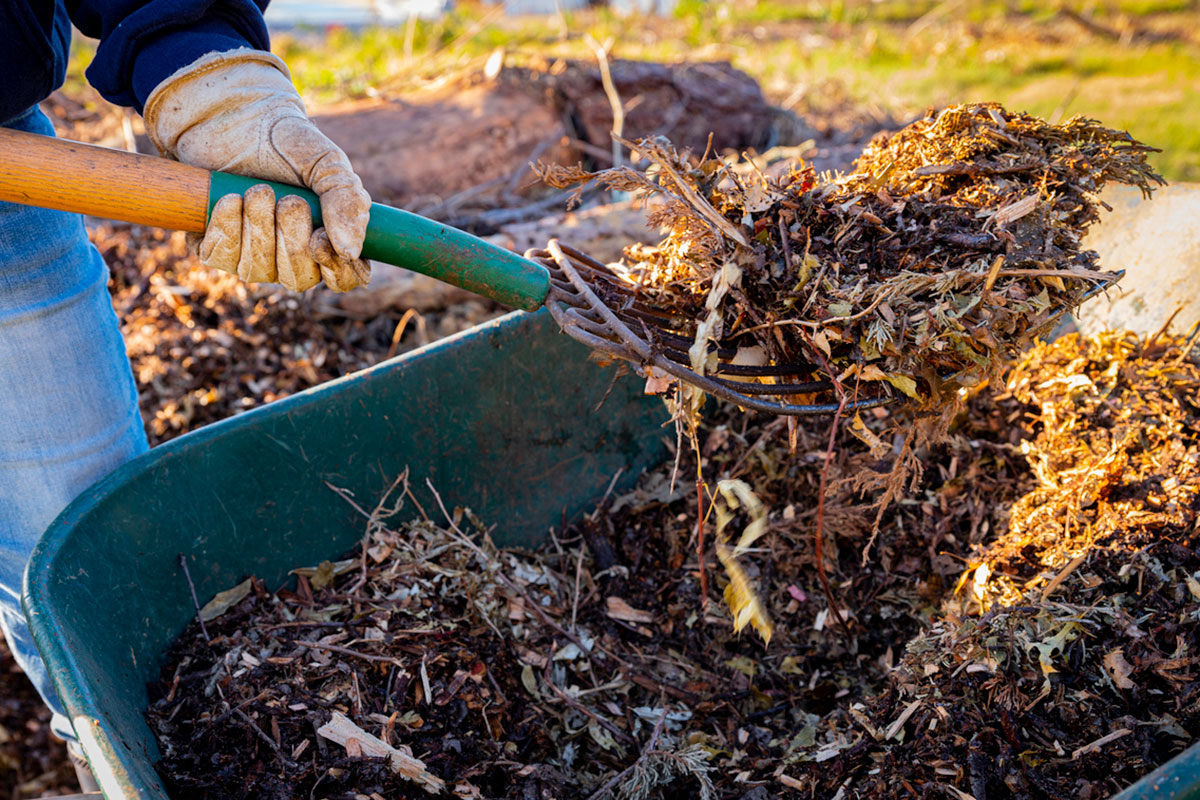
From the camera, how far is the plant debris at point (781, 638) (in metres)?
1.51

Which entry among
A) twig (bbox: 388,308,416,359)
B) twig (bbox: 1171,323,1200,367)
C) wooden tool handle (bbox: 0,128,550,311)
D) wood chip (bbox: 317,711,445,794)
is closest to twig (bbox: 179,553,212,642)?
wood chip (bbox: 317,711,445,794)

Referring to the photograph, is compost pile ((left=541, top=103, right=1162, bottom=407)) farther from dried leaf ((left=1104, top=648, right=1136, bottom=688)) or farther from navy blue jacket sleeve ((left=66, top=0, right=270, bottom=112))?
navy blue jacket sleeve ((left=66, top=0, right=270, bottom=112))

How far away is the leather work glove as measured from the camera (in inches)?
58.4

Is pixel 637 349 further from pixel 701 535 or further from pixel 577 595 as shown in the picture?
pixel 577 595

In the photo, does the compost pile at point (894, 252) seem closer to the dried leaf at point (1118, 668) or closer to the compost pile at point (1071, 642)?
the compost pile at point (1071, 642)

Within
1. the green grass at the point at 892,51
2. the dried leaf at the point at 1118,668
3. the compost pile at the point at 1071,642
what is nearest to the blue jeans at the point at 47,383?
the compost pile at the point at 1071,642

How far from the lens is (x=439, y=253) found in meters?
1.57

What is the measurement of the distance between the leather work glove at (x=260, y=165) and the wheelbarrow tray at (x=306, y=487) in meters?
0.44

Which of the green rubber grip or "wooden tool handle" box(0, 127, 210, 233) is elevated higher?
"wooden tool handle" box(0, 127, 210, 233)

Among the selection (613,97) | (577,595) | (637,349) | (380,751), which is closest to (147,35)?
(637,349)

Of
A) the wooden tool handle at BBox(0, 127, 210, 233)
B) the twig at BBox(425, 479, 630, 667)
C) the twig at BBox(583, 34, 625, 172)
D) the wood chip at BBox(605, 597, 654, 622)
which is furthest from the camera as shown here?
the twig at BBox(583, 34, 625, 172)

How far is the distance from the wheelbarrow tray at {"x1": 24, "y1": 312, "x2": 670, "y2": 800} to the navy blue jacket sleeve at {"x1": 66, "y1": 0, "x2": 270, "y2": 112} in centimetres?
73

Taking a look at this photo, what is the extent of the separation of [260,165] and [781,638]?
162 centimetres

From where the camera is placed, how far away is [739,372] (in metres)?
1.60
